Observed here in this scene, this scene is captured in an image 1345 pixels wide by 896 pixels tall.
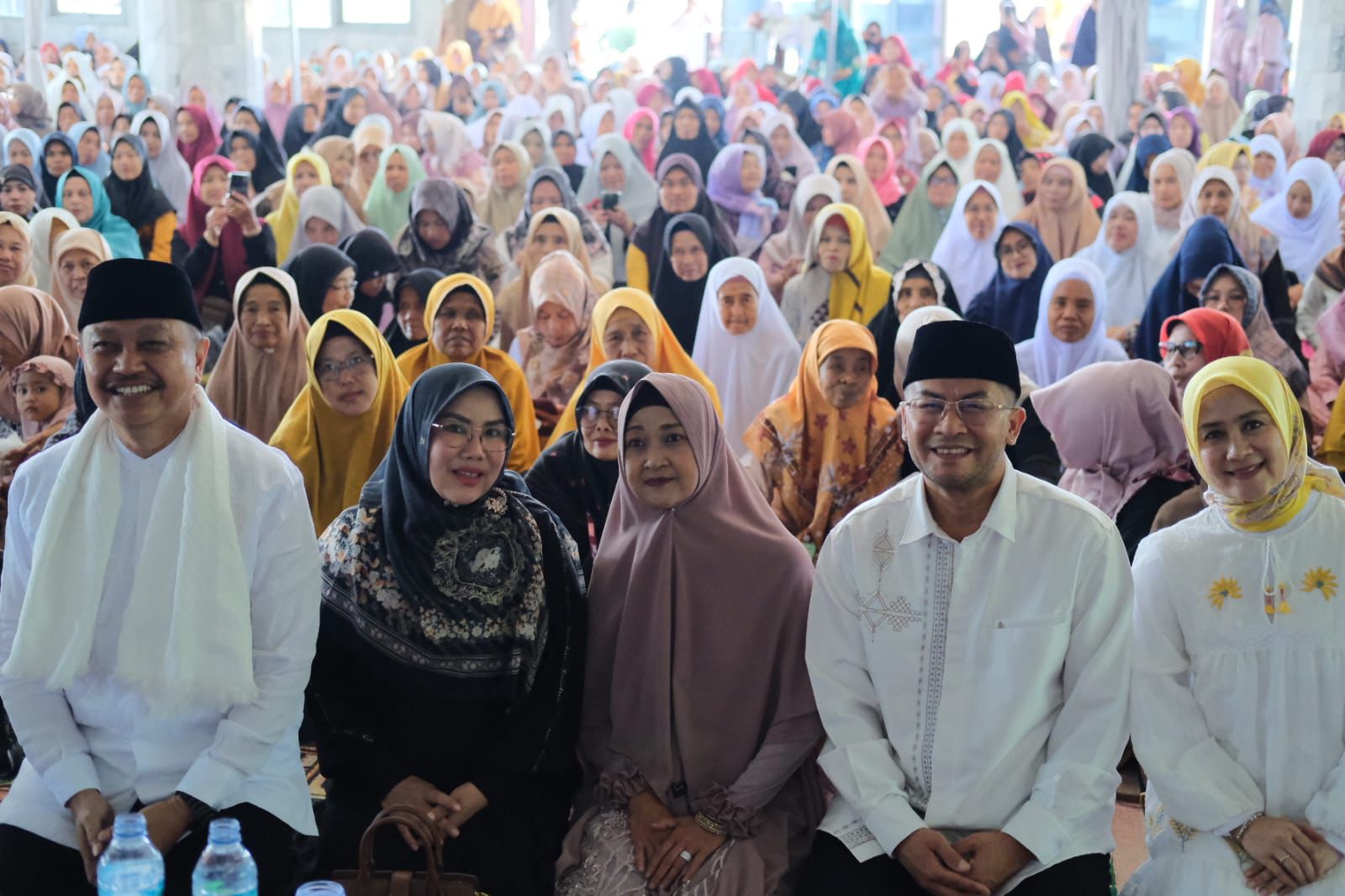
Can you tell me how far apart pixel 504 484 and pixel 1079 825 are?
1.14 metres

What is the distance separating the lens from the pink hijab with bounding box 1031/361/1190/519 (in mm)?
3295

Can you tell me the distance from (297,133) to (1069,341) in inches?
351

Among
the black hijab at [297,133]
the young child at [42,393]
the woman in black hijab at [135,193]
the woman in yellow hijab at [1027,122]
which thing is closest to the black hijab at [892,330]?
the young child at [42,393]

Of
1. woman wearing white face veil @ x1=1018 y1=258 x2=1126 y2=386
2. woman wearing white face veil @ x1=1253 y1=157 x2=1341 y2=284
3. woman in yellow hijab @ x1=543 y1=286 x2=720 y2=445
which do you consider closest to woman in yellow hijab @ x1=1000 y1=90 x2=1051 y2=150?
woman wearing white face veil @ x1=1253 y1=157 x2=1341 y2=284

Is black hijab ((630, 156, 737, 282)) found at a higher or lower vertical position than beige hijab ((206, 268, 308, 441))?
higher

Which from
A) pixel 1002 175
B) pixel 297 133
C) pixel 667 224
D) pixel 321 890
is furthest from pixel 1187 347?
pixel 297 133

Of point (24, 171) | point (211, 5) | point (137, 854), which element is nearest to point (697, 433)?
point (137, 854)

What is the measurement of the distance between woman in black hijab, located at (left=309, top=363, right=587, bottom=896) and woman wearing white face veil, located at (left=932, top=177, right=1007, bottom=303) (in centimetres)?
500

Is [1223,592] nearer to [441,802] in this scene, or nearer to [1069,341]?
[441,802]

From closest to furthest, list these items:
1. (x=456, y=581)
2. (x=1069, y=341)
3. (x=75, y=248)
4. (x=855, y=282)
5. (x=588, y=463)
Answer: (x=456, y=581)
(x=588, y=463)
(x=1069, y=341)
(x=75, y=248)
(x=855, y=282)

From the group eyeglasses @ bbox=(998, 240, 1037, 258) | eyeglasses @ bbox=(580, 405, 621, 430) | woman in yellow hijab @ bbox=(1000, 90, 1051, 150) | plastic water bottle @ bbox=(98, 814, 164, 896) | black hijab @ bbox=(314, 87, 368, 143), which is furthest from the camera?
woman in yellow hijab @ bbox=(1000, 90, 1051, 150)

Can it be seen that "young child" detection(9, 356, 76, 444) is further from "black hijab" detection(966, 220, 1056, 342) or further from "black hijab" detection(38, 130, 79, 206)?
"black hijab" detection(38, 130, 79, 206)

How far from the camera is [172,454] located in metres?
2.18

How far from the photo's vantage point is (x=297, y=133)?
11977 mm
